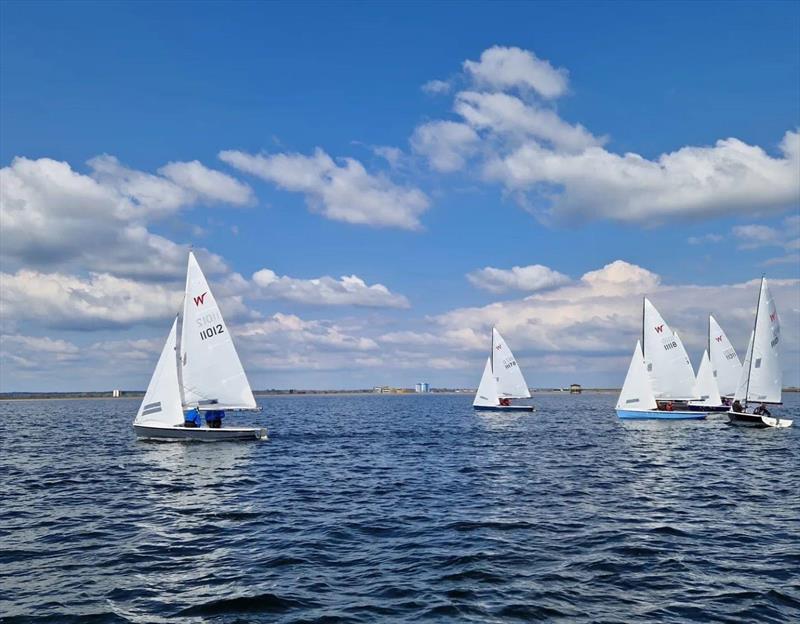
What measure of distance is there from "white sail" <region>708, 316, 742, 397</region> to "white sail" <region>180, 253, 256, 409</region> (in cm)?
6114

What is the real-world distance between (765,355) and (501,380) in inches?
1550

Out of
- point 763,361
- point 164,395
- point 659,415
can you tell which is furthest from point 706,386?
point 164,395

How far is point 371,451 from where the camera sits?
44688mm

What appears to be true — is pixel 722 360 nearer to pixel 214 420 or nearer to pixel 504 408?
pixel 504 408

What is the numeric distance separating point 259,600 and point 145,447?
3565cm

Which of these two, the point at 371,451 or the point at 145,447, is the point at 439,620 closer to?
the point at 371,451

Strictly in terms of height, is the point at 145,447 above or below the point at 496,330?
below

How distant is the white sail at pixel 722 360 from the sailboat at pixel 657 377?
12149mm

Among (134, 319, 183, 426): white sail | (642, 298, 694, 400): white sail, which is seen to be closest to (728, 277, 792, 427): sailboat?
(642, 298, 694, 400): white sail

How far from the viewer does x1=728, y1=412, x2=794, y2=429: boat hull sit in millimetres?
57181

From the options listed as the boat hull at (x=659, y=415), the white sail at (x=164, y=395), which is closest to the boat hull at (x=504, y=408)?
the boat hull at (x=659, y=415)

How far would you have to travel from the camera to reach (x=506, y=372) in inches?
3644

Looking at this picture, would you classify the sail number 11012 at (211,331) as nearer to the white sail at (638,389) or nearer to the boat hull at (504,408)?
the white sail at (638,389)

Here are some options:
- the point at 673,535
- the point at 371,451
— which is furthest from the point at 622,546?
the point at 371,451
